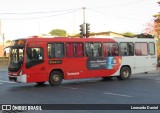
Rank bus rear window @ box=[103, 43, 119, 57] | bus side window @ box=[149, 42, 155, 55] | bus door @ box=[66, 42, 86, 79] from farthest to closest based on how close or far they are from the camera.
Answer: bus side window @ box=[149, 42, 155, 55]
bus rear window @ box=[103, 43, 119, 57]
bus door @ box=[66, 42, 86, 79]

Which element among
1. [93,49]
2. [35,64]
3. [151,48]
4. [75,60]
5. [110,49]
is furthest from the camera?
[151,48]

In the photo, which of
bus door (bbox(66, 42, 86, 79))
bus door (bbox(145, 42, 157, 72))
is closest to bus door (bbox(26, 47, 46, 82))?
bus door (bbox(66, 42, 86, 79))

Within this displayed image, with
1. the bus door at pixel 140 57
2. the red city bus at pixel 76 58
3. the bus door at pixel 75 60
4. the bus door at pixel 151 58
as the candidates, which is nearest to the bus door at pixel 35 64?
the red city bus at pixel 76 58

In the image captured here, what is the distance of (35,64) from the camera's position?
20.3m

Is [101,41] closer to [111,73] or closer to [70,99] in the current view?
[111,73]

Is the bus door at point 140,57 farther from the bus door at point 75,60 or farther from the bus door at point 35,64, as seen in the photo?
the bus door at point 35,64

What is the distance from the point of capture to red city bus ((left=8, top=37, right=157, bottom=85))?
2031 centimetres

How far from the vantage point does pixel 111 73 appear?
2367 cm

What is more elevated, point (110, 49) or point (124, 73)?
point (110, 49)

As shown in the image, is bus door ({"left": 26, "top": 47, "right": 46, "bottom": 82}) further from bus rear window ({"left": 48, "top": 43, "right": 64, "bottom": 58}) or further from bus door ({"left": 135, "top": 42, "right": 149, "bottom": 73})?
bus door ({"left": 135, "top": 42, "right": 149, "bottom": 73})

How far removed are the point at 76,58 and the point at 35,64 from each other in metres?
2.75

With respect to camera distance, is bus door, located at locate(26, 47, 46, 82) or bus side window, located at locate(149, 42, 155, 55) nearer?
bus door, located at locate(26, 47, 46, 82)

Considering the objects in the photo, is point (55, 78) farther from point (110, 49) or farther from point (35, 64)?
point (110, 49)

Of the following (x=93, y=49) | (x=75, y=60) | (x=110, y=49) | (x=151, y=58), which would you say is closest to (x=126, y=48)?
(x=110, y=49)
